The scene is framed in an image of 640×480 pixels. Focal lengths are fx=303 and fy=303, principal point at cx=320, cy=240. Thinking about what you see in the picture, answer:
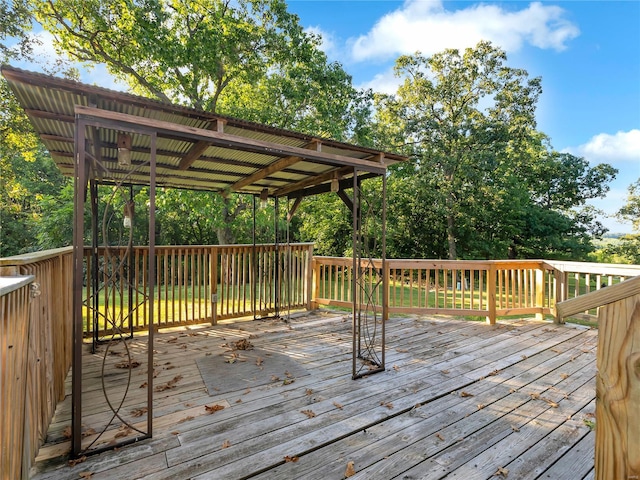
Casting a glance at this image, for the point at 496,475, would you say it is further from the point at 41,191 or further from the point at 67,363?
the point at 41,191

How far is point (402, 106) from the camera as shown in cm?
1291

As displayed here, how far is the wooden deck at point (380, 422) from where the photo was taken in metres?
1.87

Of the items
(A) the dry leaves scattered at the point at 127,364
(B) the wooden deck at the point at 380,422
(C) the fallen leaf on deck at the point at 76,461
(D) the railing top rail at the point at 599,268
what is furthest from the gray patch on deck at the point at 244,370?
(D) the railing top rail at the point at 599,268

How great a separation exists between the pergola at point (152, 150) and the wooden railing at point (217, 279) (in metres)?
1.02

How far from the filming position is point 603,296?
79cm

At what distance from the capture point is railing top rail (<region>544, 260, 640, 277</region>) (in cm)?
464

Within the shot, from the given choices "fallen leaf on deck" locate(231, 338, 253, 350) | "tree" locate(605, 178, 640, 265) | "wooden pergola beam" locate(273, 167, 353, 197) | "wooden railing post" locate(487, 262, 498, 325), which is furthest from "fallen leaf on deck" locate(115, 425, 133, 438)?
"tree" locate(605, 178, 640, 265)

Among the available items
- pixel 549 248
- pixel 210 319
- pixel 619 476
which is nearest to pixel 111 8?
→ pixel 210 319

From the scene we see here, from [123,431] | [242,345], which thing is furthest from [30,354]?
[242,345]

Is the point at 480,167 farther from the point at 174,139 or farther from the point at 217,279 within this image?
the point at 174,139

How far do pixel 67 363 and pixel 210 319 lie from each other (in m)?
2.13

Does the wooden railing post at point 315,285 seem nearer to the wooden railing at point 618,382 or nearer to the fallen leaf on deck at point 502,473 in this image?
the fallen leaf on deck at point 502,473

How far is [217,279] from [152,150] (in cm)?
345

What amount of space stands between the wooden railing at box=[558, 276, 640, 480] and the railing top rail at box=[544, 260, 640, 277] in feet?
17.5
